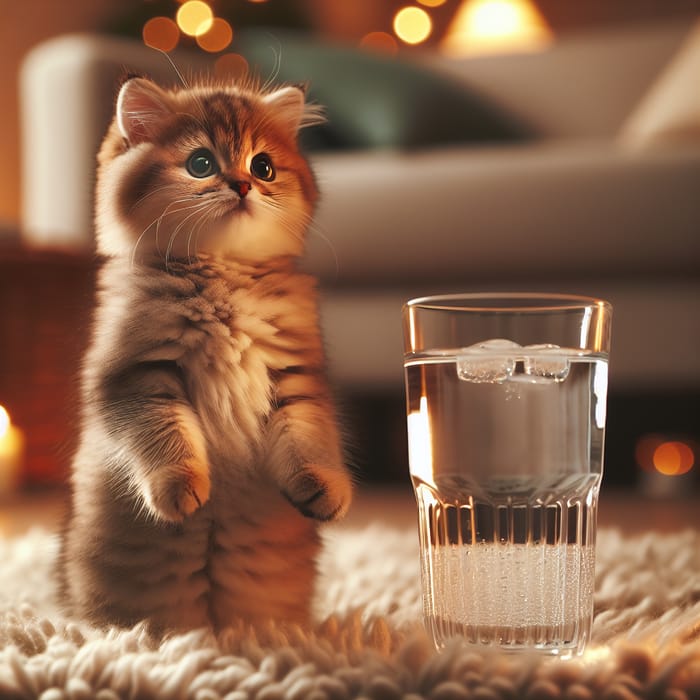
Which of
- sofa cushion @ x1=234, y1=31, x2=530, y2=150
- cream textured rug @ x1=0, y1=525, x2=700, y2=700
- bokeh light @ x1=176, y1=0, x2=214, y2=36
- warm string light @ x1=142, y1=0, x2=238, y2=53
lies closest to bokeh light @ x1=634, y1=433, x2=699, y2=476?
sofa cushion @ x1=234, y1=31, x2=530, y2=150

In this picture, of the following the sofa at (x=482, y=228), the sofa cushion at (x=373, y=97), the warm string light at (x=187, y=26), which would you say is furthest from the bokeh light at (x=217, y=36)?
the sofa at (x=482, y=228)

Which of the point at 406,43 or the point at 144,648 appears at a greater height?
the point at 406,43

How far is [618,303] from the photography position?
64.2 inches

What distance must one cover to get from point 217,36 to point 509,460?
3.06m

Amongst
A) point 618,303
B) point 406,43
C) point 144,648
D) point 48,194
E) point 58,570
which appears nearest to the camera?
point 144,648

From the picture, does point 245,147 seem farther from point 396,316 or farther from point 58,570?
point 396,316

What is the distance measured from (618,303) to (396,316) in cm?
40

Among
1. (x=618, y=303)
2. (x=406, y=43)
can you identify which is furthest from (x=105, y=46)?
(x=406, y=43)

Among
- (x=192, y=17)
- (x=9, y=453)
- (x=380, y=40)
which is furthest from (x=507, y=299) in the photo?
(x=380, y=40)

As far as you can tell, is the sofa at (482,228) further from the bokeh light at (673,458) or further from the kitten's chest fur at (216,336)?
the kitten's chest fur at (216,336)

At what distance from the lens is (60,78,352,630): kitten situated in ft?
1.82

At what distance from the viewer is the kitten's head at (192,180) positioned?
564 millimetres

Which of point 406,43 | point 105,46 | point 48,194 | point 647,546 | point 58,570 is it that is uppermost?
point 406,43

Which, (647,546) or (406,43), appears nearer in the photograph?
(647,546)
